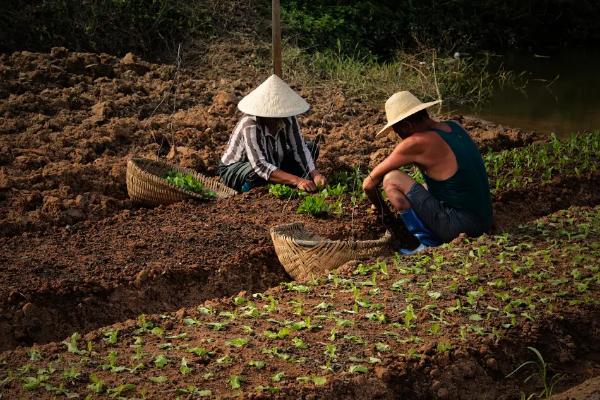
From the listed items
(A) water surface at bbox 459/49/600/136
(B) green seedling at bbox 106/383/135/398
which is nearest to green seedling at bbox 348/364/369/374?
(B) green seedling at bbox 106/383/135/398

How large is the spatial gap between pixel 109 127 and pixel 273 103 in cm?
259

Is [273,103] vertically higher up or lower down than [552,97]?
higher up

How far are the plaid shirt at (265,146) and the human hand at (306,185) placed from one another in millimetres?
225

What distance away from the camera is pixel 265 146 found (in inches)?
333

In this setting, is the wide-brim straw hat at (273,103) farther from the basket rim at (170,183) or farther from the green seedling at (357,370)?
the green seedling at (357,370)

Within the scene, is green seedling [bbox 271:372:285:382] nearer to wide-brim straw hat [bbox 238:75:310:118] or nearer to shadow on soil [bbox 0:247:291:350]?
shadow on soil [bbox 0:247:291:350]

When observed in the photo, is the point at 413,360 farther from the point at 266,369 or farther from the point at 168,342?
the point at 168,342

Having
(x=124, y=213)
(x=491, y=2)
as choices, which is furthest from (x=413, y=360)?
(x=491, y=2)

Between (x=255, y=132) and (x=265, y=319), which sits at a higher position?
(x=255, y=132)

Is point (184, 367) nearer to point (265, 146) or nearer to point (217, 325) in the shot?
point (217, 325)

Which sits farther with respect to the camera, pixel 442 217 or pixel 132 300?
pixel 442 217

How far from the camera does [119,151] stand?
9.92m

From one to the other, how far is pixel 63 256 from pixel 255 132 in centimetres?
201

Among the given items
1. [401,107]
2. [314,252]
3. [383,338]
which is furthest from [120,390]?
[401,107]
